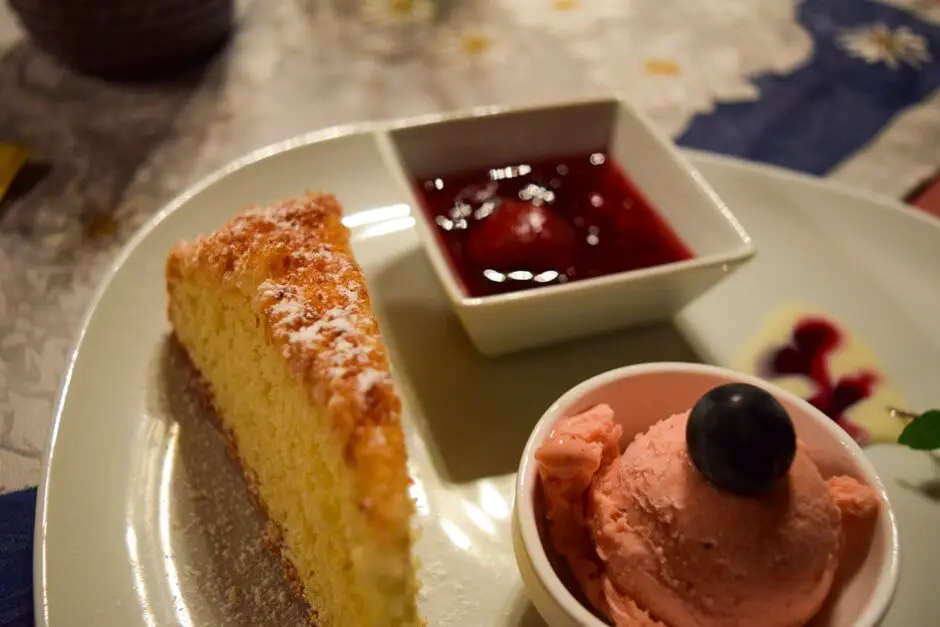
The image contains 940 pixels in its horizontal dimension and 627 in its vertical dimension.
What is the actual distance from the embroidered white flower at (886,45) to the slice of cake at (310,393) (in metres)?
1.71

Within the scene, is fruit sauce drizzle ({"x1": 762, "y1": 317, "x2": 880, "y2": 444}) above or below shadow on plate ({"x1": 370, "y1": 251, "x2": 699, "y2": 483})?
above

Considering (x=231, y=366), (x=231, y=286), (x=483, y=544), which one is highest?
(x=231, y=286)

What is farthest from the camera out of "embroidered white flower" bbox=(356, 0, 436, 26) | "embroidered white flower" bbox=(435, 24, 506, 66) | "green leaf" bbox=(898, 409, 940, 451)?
"embroidered white flower" bbox=(356, 0, 436, 26)

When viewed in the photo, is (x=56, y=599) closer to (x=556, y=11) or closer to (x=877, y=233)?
(x=877, y=233)

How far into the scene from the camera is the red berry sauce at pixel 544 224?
1.37m

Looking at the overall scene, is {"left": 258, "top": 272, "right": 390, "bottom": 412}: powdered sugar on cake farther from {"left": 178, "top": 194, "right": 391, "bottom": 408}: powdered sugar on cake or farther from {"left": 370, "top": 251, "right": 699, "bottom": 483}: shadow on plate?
{"left": 370, "top": 251, "right": 699, "bottom": 483}: shadow on plate

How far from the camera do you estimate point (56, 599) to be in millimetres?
957

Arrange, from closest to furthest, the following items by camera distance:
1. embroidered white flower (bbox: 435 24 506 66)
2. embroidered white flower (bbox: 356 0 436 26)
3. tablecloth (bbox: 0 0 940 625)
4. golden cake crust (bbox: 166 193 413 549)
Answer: golden cake crust (bbox: 166 193 413 549)
tablecloth (bbox: 0 0 940 625)
embroidered white flower (bbox: 435 24 506 66)
embroidered white flower (bbox: 356 0 436 26)

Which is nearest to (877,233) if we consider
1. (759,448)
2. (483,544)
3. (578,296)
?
(578,296)

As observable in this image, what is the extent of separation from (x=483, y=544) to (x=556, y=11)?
1.76 metres

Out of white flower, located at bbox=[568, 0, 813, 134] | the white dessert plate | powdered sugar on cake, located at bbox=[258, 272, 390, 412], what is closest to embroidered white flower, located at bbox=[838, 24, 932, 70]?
white flower, located at bbox=[568, 0, 813, 134]

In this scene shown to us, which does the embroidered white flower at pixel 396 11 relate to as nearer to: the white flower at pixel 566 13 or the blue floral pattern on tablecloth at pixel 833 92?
the white flower at pixel 566 13

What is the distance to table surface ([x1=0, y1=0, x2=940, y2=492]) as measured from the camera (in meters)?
1.64

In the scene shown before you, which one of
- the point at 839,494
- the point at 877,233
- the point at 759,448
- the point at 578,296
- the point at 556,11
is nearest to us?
the point at 759,448
